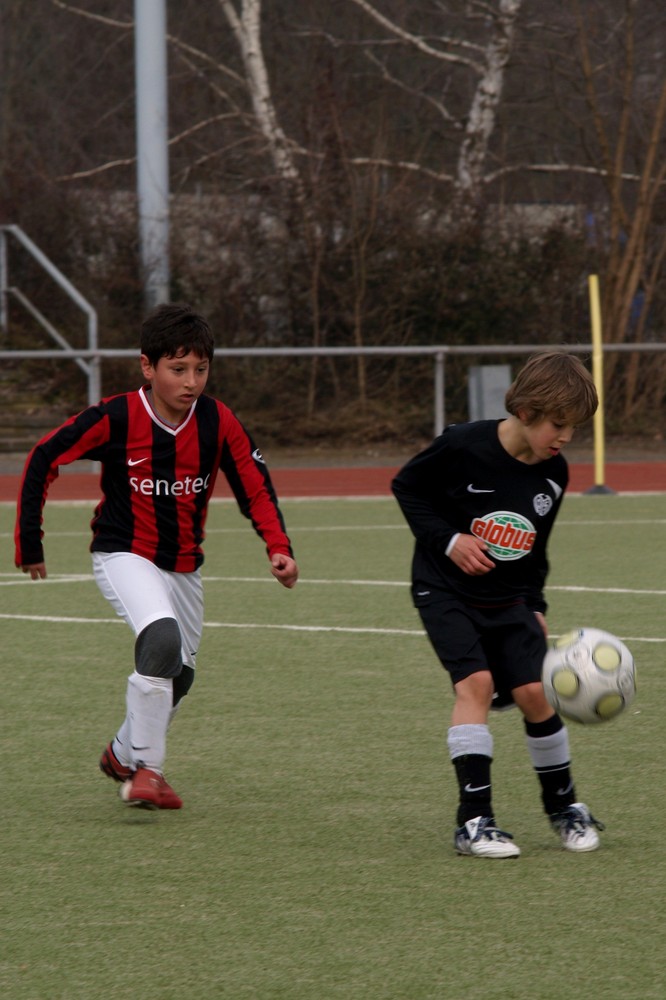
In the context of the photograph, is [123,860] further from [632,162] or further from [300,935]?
[632,162]

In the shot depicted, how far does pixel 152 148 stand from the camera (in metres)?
21.3

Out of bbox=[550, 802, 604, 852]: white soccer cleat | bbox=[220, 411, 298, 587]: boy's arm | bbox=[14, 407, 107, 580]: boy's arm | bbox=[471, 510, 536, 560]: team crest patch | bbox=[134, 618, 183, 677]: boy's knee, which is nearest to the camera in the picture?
bbox=[550, 802, 604, 852]: white soccer cleat

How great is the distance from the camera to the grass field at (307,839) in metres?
3.40

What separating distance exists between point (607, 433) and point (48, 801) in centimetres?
1668

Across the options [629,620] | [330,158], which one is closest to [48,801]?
[629,620]

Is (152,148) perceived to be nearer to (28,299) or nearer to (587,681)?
(28,299)

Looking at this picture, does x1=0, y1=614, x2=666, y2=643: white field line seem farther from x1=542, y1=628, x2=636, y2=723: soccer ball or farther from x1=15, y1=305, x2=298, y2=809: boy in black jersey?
x1=542, y1=628, x2=636, y2=723: soccer ball

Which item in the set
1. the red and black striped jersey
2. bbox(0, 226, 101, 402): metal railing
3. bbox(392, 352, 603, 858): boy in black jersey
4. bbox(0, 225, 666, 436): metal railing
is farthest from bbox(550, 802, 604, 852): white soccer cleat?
bbox(0, 226, 101, 402): metal railing

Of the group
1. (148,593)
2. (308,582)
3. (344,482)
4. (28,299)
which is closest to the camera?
(148,593)

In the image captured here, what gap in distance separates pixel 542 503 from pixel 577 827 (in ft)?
2.85

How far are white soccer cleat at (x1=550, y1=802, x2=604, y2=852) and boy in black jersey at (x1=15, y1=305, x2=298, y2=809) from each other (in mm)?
1079

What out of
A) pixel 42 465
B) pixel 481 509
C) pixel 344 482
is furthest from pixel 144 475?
pixel 344 482

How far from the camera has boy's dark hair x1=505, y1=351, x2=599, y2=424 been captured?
4.24 metres

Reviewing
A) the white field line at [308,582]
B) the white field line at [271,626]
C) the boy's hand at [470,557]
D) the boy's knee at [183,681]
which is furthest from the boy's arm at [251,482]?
the white field line at [308,582]
